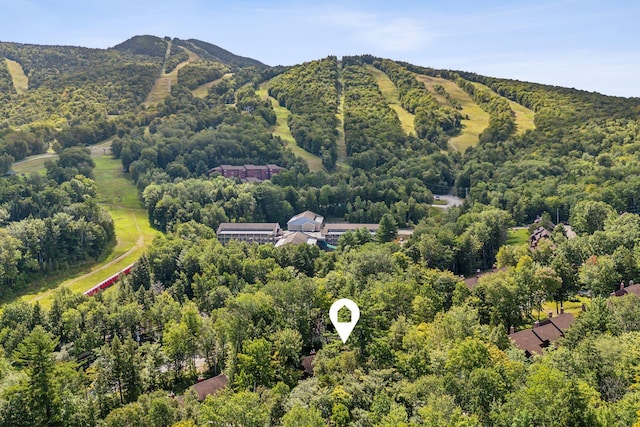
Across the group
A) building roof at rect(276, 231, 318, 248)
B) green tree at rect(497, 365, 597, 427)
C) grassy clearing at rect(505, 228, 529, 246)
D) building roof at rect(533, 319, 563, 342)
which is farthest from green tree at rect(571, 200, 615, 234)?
green tree at rect(497, 365, 597, 427)

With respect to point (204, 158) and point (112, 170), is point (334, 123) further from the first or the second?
point (112, 170)

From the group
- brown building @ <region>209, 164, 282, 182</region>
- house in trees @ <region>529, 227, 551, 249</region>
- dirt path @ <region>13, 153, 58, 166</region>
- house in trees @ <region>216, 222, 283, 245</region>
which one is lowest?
house in trees @ <region>216, 222, 283, 245</region>

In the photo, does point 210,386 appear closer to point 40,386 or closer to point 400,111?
point 40,386

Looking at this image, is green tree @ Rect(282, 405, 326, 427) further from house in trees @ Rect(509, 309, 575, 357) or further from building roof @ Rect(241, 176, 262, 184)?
building roof @ Rect(241, 176, 262, 184)

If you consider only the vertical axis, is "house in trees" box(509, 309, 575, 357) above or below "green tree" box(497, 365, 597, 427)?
below

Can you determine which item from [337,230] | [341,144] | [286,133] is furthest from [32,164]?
[341,144]

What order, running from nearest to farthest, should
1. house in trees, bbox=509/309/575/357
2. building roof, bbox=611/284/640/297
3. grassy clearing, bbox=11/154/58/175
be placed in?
1. house in trees, bbox=509/309/575/357
2. building roof, bbox=611/284/640/297
3. grassy clearing, bbox=11/154/58/175
